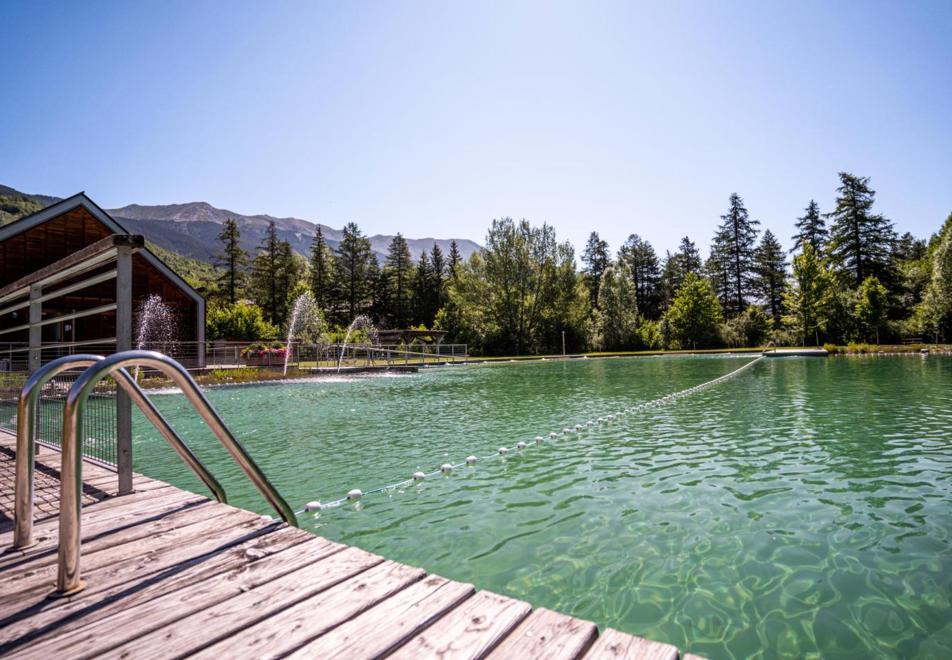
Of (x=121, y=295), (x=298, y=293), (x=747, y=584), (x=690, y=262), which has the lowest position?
(x=747, y=584)

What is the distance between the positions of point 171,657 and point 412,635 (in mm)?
723

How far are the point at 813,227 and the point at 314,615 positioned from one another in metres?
63.7

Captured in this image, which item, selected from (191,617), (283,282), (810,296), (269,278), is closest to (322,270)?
(283,282)

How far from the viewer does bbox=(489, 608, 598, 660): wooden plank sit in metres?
1.44

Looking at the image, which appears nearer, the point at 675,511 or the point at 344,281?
the point at 675,511

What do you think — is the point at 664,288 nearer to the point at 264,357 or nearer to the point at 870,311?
the point at 870,311

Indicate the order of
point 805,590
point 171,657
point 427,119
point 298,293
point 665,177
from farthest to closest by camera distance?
point 298,293 < point 665,177 < point 427,119 < point 805,590 < point 171,657

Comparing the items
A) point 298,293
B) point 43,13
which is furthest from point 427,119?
point 298,293

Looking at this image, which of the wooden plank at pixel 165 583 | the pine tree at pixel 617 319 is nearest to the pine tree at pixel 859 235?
the pine tree at pixel 617 319

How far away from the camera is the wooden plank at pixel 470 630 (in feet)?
4.75

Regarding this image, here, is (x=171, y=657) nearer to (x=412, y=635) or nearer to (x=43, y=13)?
(x=412, y=635)

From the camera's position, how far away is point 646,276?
62219mm

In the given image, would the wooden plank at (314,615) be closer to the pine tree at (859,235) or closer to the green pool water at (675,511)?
the green pool water at (675,511)

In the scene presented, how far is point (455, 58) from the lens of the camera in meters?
13.2
